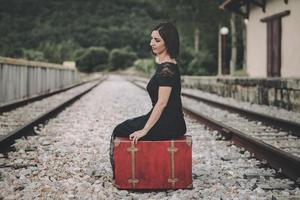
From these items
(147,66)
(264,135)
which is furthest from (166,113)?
(147,66)

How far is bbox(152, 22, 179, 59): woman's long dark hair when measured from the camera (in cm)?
422

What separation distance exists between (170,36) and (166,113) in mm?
698

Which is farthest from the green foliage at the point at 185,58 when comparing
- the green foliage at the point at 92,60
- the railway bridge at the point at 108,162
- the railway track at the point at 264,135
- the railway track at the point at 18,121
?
the green foliage at the point at 92,60

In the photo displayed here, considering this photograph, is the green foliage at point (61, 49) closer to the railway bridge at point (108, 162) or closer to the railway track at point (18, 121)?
the railway track at point (18, 121)

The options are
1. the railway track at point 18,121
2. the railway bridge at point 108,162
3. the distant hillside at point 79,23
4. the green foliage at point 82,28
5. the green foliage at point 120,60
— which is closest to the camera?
the railway bridge at point 108,162

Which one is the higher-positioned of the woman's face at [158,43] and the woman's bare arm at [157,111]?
the woman's face at [158,43]

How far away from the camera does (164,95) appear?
4137 mm

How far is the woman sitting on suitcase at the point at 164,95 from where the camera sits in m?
4.16

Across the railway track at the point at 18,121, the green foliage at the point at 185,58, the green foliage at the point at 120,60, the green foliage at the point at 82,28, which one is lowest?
the railway track at the point at 18,121

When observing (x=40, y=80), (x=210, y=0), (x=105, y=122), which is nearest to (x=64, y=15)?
(x=210, y=0)

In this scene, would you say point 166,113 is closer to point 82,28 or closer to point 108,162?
point 108,162

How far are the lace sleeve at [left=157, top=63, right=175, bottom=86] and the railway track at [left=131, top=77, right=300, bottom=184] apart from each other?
4.77 feet

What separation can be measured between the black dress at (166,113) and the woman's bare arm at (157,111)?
7 centimetres

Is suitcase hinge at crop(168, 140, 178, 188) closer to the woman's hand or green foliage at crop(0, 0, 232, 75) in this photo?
the woman's hand
